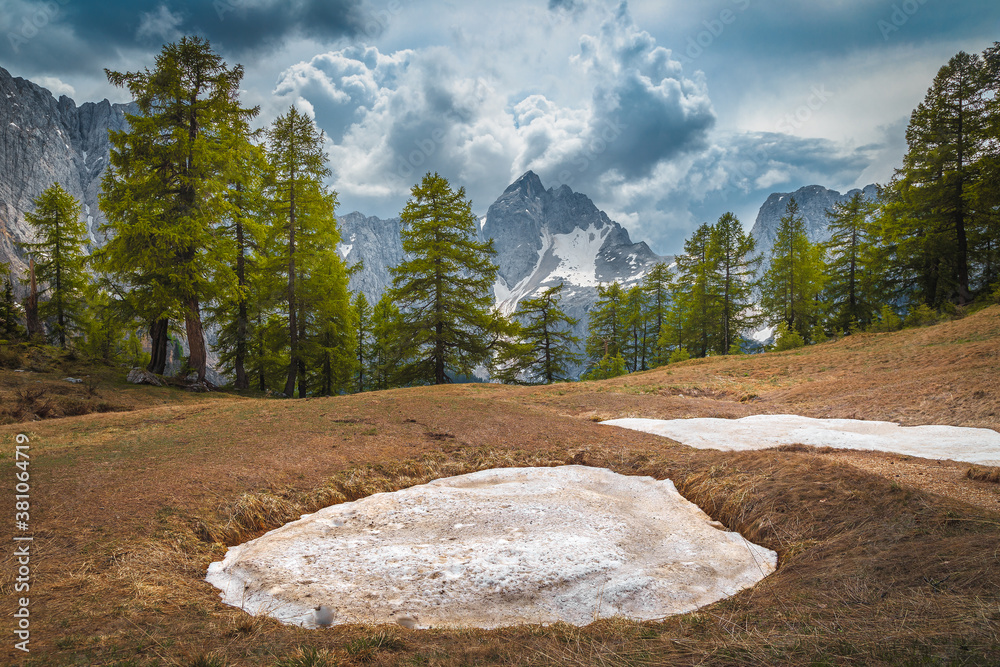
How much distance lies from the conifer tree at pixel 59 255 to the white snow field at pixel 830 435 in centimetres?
3294

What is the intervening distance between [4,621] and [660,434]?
10665 mm

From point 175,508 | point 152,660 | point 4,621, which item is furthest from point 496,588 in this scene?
point 175,508

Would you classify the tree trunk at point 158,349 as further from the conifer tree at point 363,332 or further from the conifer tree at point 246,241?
the conifer tree at point 363,332

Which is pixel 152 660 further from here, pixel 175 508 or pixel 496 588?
pixel 175 508

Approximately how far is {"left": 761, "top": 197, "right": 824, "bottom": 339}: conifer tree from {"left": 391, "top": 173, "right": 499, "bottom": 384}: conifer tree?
26.1m

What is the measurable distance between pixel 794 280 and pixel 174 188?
40775 millimetres

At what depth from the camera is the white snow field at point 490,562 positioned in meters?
3.73

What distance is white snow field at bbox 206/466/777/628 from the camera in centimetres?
373

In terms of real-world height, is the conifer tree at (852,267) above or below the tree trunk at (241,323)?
above

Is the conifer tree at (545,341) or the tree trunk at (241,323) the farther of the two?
the conifer tree at (545,341)

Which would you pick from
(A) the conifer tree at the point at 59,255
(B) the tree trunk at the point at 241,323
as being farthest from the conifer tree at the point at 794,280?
(A) the conifer tree at the point at 59,255

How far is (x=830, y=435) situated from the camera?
9.71 meters

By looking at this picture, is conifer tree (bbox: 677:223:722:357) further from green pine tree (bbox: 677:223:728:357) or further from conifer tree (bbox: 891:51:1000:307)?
conifer tree (bbox: 891:51:1000:307)

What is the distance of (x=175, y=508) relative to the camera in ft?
17.9
